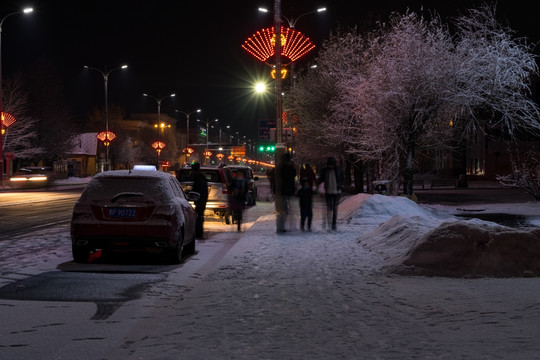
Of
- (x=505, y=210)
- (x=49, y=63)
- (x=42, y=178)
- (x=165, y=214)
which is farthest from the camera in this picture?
(x=49, y=63)

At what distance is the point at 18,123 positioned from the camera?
63406 millimetres

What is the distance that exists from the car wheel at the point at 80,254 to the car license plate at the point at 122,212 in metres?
0.75

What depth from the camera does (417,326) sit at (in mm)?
6426

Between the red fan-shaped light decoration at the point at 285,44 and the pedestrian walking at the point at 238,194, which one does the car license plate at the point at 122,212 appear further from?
the red fan-shaped light decoration at the point at 285,44

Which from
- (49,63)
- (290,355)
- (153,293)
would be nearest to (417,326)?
(290,355)

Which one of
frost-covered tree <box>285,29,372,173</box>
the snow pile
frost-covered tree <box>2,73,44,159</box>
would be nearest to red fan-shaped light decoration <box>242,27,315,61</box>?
frost-covered tree <box>285,29,372,173</box>

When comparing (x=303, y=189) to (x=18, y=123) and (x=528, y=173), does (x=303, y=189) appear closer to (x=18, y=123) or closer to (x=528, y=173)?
(x=528, y=173)

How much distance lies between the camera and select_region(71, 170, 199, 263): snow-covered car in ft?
35.1

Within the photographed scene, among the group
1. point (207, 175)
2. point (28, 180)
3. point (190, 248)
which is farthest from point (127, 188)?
point (28, 180)

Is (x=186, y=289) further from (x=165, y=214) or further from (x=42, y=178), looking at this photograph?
(x=42, y=178)

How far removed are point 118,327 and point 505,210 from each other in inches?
846

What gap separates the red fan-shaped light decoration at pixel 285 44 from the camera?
111 ft

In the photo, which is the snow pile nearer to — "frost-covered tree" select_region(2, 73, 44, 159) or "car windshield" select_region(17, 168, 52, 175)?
"car windshield" select_region(17, 168, 52, 175)

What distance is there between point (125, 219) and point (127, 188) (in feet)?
2.02
